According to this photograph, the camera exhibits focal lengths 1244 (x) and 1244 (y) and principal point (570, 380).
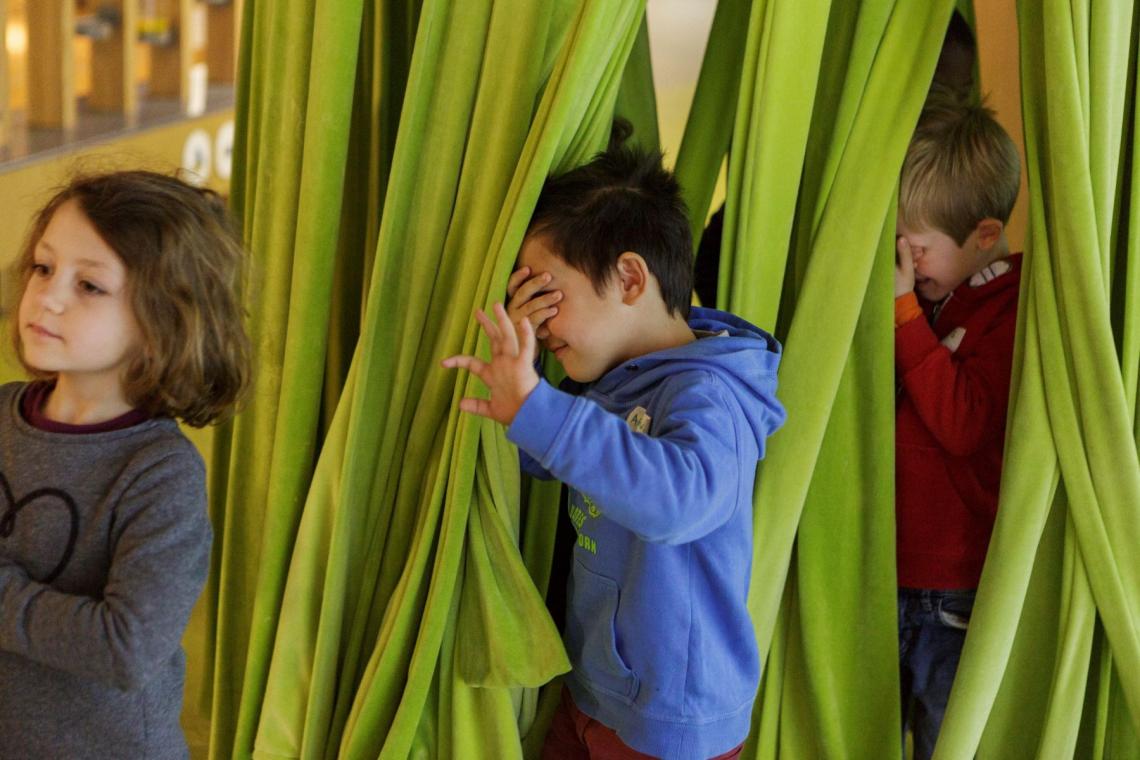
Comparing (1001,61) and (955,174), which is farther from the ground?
(1001,61)

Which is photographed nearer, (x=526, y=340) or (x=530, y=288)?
(x=526, y=340)

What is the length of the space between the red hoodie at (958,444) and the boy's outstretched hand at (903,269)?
53 mm

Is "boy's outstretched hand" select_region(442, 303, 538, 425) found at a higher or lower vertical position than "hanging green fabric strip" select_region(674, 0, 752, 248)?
lower

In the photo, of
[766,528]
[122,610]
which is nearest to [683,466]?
[766,528]

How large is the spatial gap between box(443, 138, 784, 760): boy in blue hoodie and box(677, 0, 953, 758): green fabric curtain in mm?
161

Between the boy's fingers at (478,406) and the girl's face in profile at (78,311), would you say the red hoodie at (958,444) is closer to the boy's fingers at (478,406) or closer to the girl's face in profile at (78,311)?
the boy's fingers at (478,406)

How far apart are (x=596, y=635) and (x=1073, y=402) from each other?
24.6 inches

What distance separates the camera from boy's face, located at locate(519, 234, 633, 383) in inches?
50.1

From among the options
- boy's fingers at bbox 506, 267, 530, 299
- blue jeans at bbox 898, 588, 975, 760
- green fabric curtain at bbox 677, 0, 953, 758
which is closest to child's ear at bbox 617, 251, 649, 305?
boy's fingers at bbox 506, 267, 530, 299

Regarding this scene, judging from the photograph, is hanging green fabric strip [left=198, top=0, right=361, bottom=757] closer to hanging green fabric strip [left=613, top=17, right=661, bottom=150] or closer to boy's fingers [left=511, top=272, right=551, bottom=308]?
boy's fingers [left=511, top=272, right=551, bottom=308]

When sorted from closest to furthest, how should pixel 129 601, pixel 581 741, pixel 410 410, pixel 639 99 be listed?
pixel 129 601 → pixel 581 741 → pixel 410 410 → pixel 639 99

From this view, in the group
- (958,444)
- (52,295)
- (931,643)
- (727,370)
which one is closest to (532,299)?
(727,370)

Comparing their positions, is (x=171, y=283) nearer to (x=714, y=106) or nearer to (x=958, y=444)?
(x=714, y=106)

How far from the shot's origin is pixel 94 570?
1126 mm
